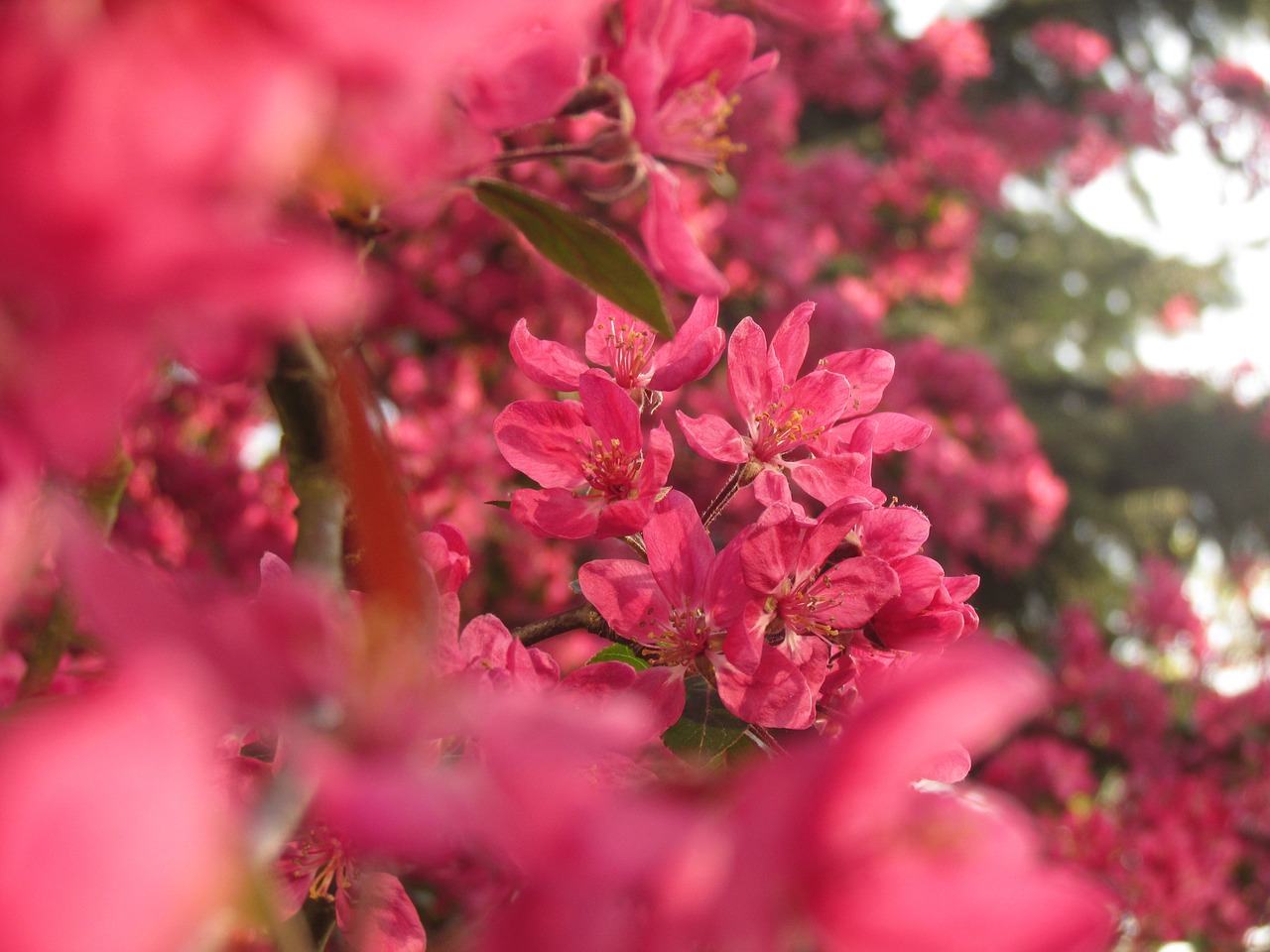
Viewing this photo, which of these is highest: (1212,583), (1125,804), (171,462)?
(171,462)

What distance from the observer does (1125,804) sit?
3820 mm

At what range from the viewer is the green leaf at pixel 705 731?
2.29 feet

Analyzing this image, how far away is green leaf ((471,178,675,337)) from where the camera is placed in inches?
23.8

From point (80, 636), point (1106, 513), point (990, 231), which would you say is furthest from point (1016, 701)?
point (990, 231)

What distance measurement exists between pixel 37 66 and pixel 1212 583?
26.4 ft

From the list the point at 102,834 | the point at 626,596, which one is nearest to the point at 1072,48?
the point at 626,596

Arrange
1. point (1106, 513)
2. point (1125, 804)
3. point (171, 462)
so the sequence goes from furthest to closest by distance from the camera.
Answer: point (1106, 513) → point (1125, 804) → point (171, 462)

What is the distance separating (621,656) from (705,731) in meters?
0.11

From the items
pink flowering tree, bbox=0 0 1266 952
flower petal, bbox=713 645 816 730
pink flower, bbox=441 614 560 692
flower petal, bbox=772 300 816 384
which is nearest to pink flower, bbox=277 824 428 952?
pink flowering tree, bbox=0 0 1266 952

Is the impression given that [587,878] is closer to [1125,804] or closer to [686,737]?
[686,737]

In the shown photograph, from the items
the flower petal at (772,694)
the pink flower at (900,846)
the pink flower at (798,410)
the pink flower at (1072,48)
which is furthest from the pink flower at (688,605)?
the pink flower at (1072,48)

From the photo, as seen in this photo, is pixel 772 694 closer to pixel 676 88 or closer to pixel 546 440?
pixel 546 440

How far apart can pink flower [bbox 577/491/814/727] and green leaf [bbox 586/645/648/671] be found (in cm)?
3

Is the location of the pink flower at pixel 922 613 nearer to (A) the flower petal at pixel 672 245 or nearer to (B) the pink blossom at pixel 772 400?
(B) the pink blossom at pixel 772 400
